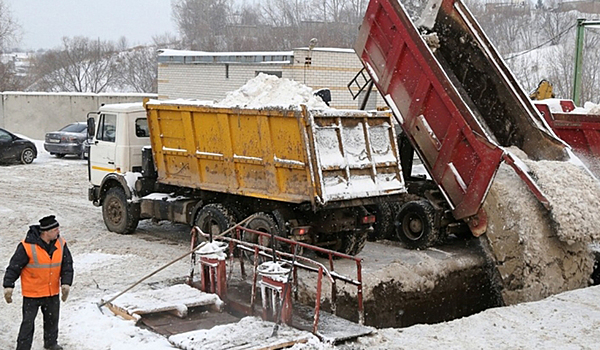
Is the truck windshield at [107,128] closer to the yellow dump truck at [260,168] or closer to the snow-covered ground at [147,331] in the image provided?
the yellow dump truck at [260,168]

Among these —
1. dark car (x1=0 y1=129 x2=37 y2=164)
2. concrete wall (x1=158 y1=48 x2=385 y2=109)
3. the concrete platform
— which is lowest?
the concrete platform

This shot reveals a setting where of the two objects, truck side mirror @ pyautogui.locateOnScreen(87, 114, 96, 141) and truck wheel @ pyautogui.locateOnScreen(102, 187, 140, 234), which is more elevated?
truck side mirror @ pyautogui.locateOnScreen(87, 114, 96, 141)

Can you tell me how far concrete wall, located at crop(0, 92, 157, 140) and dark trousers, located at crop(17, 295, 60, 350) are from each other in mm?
23706

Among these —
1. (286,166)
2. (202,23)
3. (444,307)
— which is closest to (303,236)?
(286,166)

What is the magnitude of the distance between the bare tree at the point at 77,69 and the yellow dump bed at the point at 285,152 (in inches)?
1926

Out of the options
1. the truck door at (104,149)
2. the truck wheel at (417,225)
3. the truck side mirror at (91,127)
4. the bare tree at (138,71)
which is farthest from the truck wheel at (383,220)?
the bare tree at (138,71)

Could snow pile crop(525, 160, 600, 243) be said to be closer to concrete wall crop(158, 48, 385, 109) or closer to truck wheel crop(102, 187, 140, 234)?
truck wheel crop(102, 187, 140, 234)

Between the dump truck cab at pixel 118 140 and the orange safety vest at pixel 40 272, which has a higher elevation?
the dump truck cab at pixel 118 140

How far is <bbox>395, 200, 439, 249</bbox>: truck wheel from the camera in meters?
12.5

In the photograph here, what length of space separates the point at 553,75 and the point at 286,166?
93.0 feet

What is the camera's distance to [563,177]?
10766 millimetres

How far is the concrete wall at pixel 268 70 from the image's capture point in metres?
22.9

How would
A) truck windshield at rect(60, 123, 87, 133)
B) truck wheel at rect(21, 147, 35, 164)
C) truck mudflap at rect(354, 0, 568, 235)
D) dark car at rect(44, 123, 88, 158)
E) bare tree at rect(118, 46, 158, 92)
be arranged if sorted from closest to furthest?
truck mudflap at rect(354, 0, 568, 235) < truck wheel at rect(21, 147, 35, 164) < dark car at rect(44, 123, 88, 158) < truck windshield at rect(60, 123, 87, 133) < bare tree at rect(118, 46, 158, 92)

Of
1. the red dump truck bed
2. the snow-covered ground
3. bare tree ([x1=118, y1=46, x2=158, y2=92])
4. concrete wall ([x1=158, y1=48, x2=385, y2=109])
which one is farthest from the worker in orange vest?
bare tree ([x1=118, y1=46, x2=158, y2=92])
